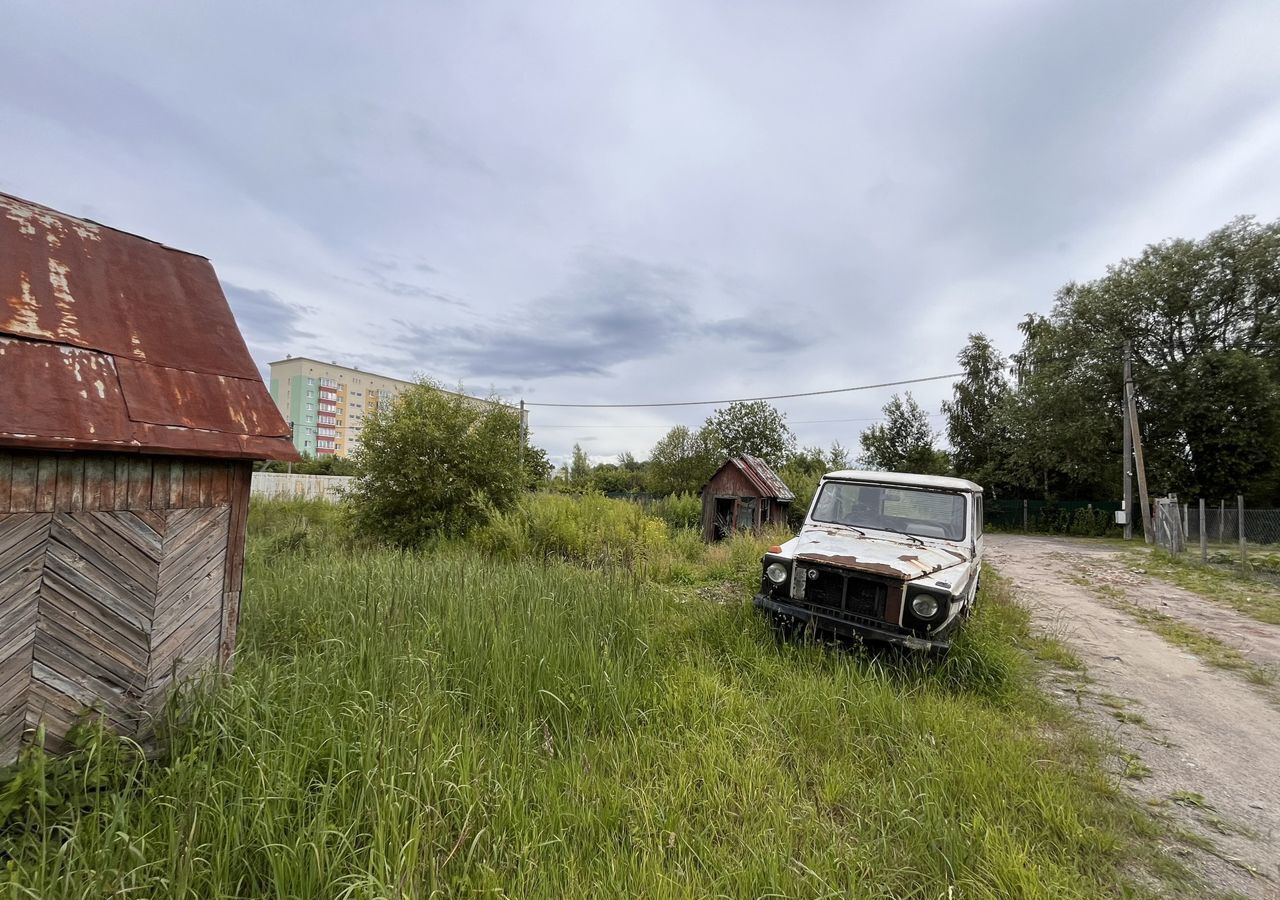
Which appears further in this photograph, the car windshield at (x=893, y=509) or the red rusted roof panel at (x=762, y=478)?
the red rusted roof panel at (x=762, y=478)

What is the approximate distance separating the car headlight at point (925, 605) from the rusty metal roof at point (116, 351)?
4.94m

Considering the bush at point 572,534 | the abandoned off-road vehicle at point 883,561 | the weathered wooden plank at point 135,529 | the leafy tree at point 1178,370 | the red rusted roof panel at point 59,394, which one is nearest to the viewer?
the red rusted roof panel at point 59,394

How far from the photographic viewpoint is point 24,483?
8.52 feet

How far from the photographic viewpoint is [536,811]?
2.58 metres

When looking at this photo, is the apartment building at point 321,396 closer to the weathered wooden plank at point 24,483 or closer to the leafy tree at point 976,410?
the leafy tree at point 976,410

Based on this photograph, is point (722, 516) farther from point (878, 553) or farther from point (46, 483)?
point (46, 483)

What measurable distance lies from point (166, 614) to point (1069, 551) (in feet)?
73.4

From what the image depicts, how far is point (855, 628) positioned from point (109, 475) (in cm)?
538

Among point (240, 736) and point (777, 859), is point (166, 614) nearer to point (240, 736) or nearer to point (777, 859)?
point (240, 736)

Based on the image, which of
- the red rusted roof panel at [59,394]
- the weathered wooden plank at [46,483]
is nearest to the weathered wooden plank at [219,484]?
the red rusted roof panel at [59,394]

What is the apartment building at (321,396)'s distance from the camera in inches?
2532

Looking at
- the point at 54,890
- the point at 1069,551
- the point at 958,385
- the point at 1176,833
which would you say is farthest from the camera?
the point at 958,385

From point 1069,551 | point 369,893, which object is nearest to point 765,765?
point 369,893

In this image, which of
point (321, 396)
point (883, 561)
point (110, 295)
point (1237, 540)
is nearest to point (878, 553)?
point (883, 561)
